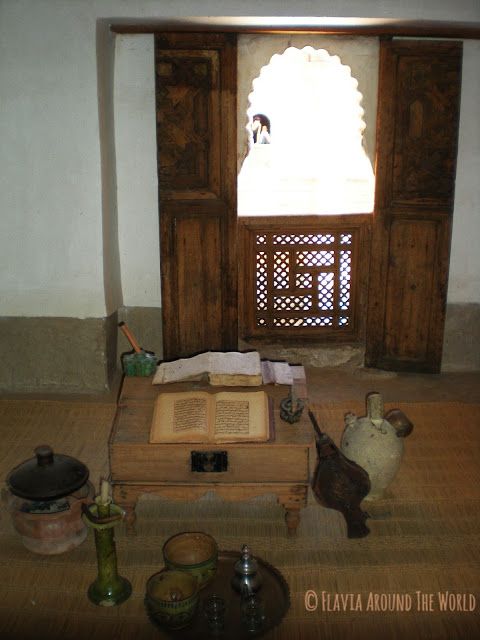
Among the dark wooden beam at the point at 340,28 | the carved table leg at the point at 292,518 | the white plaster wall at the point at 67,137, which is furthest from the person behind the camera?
the dark wooden beam at the point at 340,28

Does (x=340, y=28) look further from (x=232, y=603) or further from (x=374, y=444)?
(x=232, y=603)

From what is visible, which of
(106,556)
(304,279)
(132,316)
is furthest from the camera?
(304,279)

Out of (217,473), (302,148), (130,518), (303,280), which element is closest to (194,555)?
(217,473)

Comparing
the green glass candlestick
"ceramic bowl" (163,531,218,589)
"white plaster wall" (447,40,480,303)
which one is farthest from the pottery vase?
"white plaster wall" (447,40,480,303)

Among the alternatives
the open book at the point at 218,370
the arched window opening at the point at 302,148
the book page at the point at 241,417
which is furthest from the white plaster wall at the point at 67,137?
the arched window opening at the point at 302,148

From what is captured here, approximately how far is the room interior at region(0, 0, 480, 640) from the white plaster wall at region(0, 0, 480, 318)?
0.01 m

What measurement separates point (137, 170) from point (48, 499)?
3268 millimetres

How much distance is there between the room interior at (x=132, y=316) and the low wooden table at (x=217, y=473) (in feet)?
0.95

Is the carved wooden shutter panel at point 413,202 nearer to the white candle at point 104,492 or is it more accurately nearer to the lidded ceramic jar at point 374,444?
→ the lidded ceramic jar at point 374,444

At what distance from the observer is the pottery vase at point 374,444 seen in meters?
3.61

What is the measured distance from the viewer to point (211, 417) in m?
3.49

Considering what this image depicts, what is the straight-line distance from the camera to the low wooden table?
3.37m

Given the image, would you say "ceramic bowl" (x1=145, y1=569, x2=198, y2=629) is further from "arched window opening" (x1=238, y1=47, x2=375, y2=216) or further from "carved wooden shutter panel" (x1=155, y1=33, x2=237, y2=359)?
"arched window opening" (x1=238, y1=47, x2=375, y2=216)

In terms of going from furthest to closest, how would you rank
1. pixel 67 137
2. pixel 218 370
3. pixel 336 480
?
pixel 67 137
pixel 218 370
pixel 336 480
